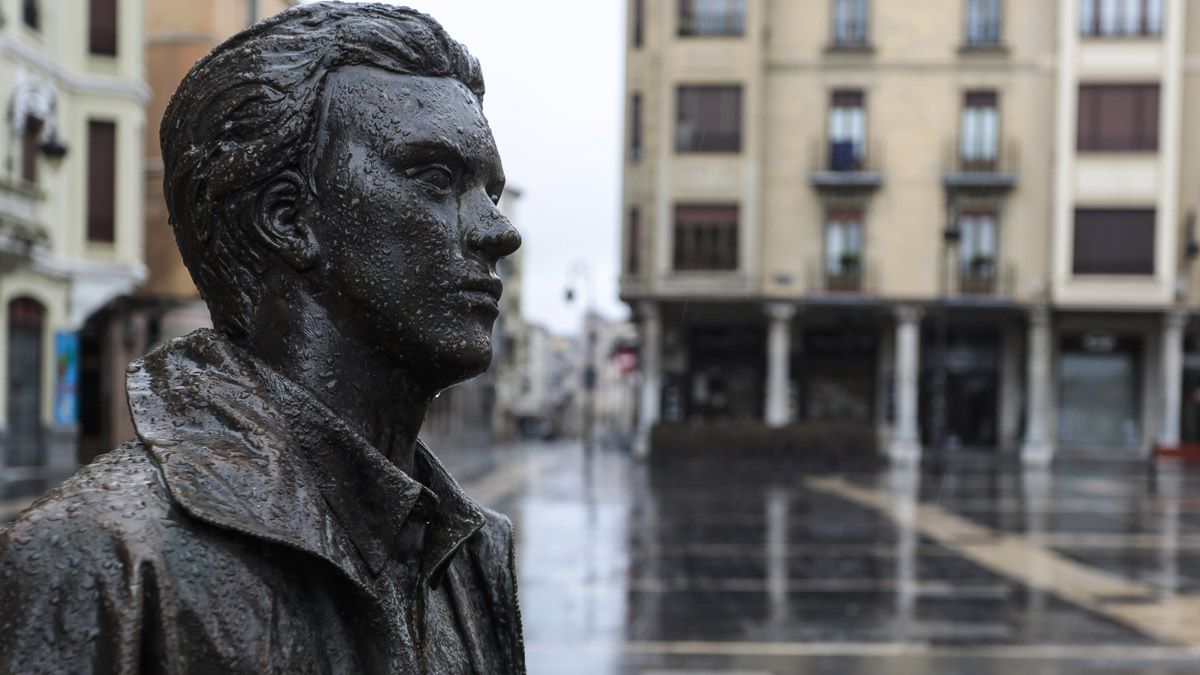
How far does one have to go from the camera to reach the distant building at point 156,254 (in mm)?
25250

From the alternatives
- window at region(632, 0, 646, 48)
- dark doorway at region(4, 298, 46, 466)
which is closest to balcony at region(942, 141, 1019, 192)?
window at region(632, 0, 646, 48)

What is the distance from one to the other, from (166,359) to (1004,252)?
1272 inches

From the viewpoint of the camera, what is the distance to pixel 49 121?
20.1 m

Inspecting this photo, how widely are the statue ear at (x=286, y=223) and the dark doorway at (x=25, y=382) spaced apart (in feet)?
68.1

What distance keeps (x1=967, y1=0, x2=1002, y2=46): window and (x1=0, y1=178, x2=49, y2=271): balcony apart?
25042mm

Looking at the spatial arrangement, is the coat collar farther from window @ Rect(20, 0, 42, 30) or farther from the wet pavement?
window @ Rect(20, 0, 42, 30)

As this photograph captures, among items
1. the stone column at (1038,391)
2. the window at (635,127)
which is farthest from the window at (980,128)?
the window at (635,127)

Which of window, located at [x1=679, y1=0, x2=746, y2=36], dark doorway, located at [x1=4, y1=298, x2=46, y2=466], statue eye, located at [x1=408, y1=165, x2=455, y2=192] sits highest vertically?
window, located at [x1=679, y1=0, x2=746, y2=36]

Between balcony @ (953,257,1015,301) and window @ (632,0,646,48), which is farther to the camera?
window @ (632,0,646,48)

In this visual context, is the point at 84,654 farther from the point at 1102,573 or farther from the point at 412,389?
the point at 1102,573

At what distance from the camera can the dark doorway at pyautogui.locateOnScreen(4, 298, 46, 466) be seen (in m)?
19.7

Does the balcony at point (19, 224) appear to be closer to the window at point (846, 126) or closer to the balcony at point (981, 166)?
the window at point (846, 126)

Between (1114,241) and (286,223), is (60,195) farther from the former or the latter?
(1114,241)

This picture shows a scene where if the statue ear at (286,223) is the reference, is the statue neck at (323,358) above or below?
below
